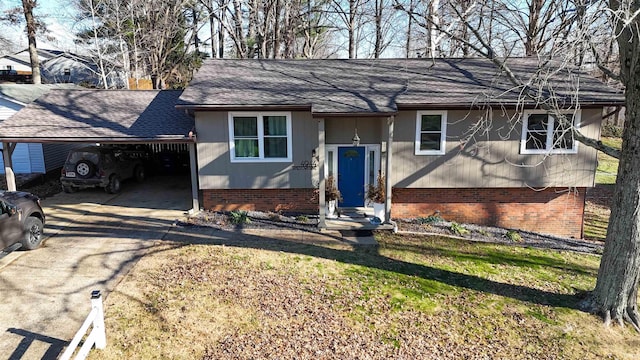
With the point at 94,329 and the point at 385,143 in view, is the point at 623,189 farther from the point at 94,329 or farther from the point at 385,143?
the point at 94,329

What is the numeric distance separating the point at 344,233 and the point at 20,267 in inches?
297

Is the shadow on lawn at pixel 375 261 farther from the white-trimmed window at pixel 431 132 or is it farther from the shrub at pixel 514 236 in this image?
the white-trimmed window at pixel 431 132

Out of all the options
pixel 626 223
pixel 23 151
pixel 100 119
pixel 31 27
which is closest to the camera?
pixel 626 223

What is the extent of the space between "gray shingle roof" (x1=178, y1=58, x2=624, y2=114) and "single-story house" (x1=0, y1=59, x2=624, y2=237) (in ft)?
0.21

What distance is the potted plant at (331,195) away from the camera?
491 inches

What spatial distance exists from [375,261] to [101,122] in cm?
992

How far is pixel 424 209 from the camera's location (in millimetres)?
13219

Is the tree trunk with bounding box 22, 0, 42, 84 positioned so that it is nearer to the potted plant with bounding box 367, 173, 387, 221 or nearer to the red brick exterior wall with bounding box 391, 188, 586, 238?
the potted plant with bounding box 367, 173, 387, 221

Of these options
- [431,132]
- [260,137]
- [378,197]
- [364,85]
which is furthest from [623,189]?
[260,137]

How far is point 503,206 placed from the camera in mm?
13133

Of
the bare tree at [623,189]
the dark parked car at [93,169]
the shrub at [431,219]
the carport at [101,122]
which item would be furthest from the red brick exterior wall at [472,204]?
the bare tree at [623,189]

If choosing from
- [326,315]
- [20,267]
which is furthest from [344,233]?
[20,267]

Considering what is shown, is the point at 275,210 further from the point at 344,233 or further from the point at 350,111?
the point at 350,111

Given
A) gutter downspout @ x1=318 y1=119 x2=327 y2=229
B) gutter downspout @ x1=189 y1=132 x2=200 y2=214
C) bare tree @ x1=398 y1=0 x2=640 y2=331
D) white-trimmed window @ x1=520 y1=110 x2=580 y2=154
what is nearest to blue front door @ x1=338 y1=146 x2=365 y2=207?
gutter downspout @ x1=318 y1=119 x2=327 y2=229
